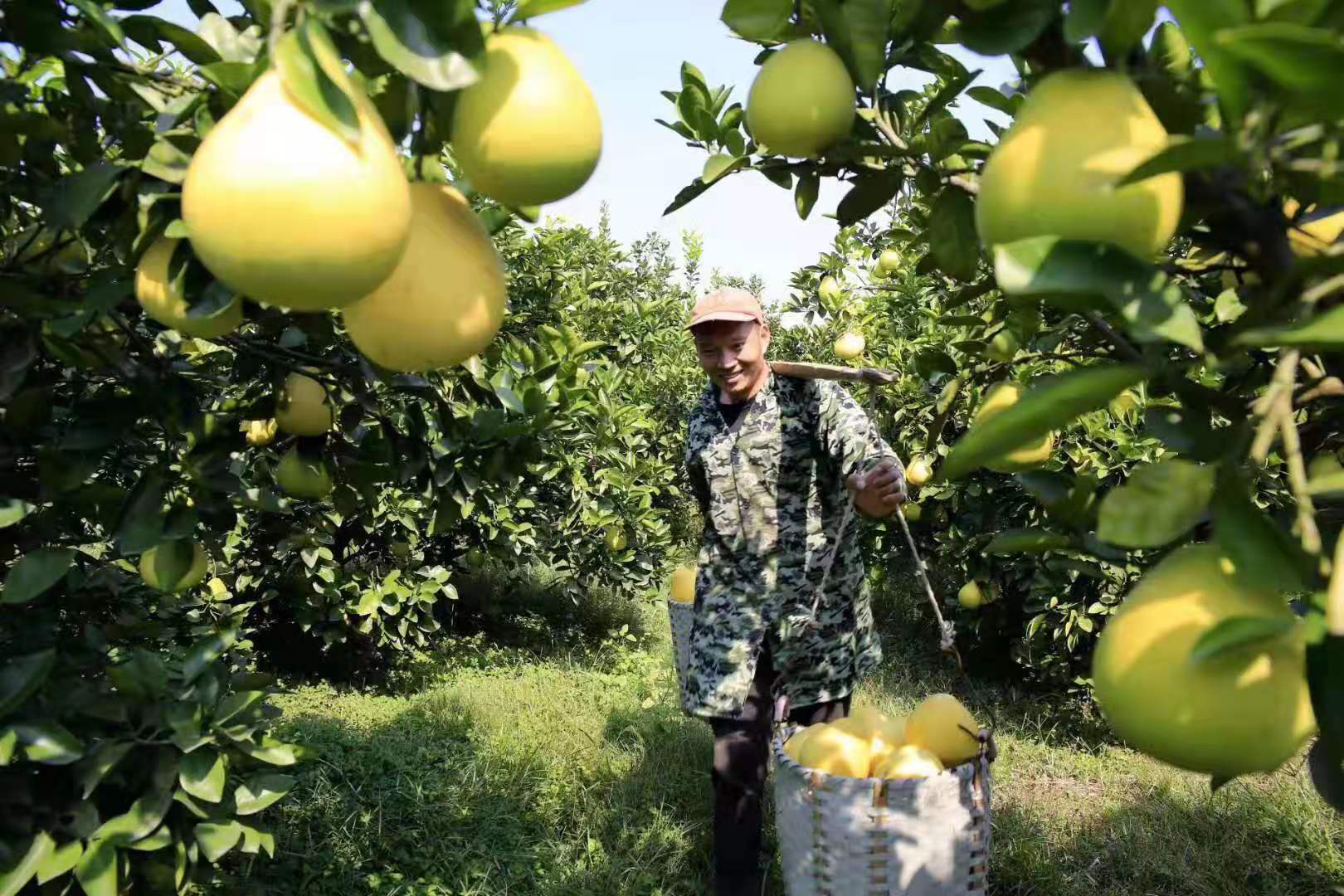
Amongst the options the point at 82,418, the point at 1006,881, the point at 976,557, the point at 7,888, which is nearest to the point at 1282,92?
the point at 82,418

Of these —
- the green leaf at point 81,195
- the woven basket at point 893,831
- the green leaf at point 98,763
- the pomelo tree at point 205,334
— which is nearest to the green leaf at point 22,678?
the pomelo tree at point 205,334

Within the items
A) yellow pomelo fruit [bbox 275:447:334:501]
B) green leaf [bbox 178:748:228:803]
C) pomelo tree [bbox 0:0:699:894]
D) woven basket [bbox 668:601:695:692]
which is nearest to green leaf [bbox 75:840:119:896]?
pomelo tree [bbox 0:0:699:894]

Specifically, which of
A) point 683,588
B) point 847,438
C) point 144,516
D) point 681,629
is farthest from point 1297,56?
point 683,588

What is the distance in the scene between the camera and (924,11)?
755 mm

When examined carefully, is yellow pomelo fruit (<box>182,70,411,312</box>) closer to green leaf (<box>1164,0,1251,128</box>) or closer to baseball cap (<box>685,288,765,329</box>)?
green leaf (<box>1164,0,1251,128</box>)

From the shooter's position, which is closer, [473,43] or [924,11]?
[473,43]

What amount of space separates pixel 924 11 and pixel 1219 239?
0.94 feet

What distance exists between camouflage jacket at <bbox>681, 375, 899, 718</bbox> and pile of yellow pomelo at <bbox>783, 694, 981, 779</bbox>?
386 mm

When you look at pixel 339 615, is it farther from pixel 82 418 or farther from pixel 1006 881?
pixel 82 418

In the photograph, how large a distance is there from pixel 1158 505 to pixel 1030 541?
0.57 ft

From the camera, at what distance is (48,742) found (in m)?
1.08

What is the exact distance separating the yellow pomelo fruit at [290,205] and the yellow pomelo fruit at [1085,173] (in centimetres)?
36

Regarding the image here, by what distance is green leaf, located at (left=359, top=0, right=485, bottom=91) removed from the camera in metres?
0.53

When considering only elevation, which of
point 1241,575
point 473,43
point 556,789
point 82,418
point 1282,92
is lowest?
point 556,789
